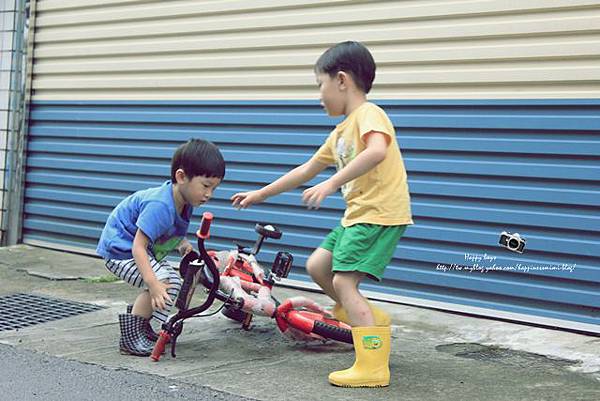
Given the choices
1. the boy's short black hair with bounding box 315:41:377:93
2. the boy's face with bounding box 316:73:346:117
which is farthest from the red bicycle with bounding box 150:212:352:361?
the boy's short black hair with bounding box 315:41:377:93

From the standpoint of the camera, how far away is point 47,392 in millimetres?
4098

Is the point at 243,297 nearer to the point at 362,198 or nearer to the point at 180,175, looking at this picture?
the point at 180,175

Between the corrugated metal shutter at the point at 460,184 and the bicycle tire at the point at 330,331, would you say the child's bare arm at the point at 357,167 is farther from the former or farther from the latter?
the corrugated metal shutter at the point at 460,184

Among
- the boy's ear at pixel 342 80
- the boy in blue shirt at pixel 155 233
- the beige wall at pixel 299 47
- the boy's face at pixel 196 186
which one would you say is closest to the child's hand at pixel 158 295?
the boy in blue shirt at pixel 155 233

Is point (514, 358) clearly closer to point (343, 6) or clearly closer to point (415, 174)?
point (415, 174)

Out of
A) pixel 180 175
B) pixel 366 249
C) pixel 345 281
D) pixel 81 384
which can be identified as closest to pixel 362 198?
pixel 366 249

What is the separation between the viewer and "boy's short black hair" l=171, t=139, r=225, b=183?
4.73 meters

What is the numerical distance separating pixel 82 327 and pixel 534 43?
3075 millimetres

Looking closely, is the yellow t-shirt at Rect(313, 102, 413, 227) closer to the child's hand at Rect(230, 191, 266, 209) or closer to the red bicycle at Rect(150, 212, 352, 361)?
the child's hand at Rect(230, 191, 266, 209)

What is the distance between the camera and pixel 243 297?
16.0 feet

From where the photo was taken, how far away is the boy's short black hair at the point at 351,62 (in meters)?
4.46

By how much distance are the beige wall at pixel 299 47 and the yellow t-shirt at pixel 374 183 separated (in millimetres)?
1480

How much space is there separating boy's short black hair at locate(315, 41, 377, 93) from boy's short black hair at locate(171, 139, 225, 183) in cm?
71

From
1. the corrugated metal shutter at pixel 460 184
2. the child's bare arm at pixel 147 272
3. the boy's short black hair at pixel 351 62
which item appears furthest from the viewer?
the corrugated metal shutter at pixel 460 184
